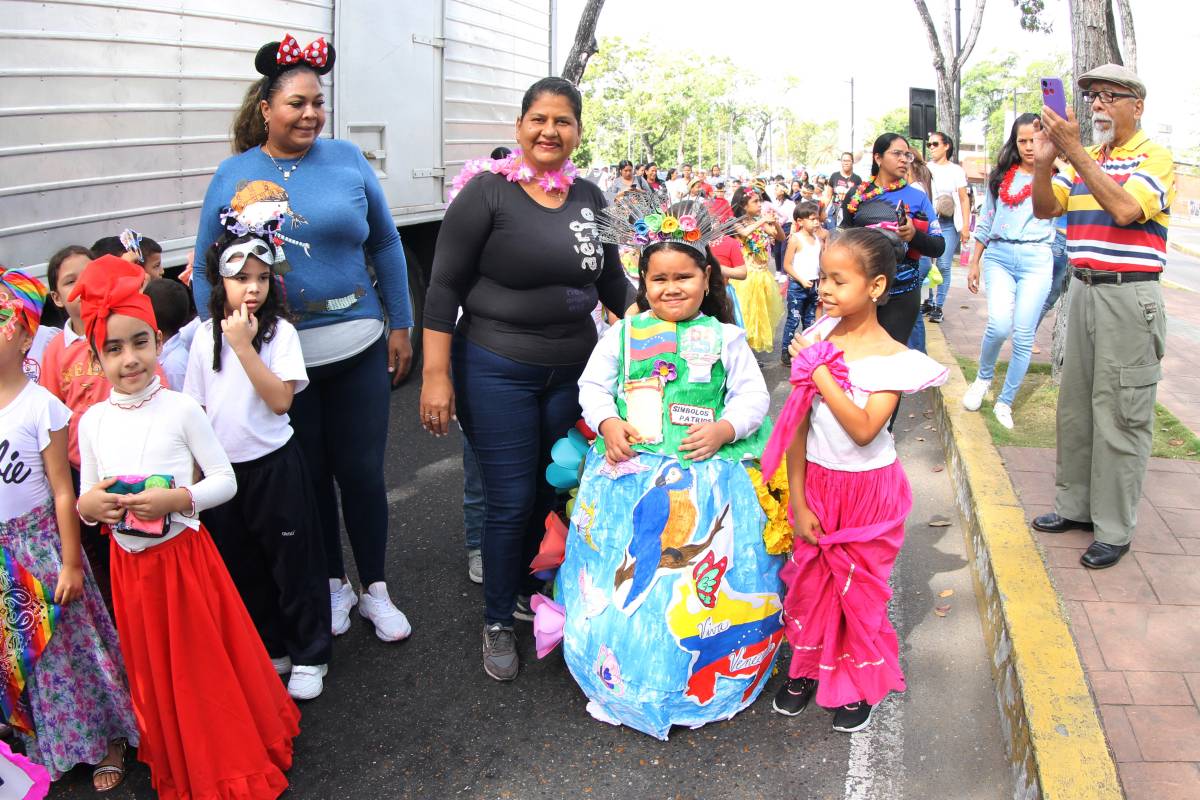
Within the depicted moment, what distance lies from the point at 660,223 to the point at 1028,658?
6.08 feet

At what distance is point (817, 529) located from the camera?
306cm

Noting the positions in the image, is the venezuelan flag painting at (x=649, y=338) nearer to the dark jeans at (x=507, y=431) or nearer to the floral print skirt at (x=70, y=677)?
the dark jeans at (x=507, y=431)

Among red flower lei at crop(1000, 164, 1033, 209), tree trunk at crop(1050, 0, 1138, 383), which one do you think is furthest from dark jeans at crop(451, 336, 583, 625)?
tree trunk at crop(1050, 0, 1138, 383)

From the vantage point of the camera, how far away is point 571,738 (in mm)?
3127

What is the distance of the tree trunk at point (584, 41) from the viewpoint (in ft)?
38.1

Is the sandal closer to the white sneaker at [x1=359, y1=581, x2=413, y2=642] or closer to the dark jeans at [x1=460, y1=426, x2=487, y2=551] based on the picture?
the white sneaker at [x1=359, y1=581, x2=413, y2=642]

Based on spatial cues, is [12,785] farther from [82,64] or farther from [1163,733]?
[82,64]

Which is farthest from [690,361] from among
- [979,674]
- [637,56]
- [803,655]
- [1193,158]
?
[1193,158]

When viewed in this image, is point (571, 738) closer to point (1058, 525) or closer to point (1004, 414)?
point (1058, 525)

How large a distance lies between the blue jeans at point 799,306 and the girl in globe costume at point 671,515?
18.1 ft

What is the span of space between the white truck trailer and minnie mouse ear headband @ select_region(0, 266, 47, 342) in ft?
5.50

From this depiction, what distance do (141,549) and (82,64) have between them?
118 inches

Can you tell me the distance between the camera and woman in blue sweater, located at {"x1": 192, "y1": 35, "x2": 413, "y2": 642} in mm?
3232

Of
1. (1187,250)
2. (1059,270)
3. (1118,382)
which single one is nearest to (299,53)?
(1118,382)
